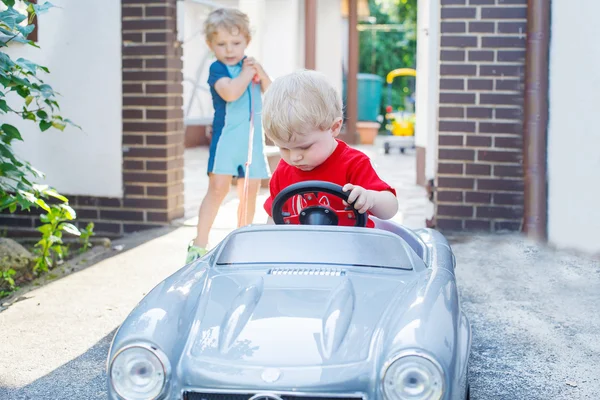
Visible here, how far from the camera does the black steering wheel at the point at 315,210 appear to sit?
10.7 ft

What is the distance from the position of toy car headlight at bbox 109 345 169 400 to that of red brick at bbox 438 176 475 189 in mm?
4361

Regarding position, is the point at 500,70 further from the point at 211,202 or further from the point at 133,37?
the point at 133,37

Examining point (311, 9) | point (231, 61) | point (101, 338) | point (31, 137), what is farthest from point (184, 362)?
point (311, 9)

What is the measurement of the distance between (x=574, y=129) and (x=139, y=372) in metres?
4.42

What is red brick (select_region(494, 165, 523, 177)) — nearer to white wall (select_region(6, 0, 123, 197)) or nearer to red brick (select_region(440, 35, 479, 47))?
red brick (select_region(440, 35, 479, 47))

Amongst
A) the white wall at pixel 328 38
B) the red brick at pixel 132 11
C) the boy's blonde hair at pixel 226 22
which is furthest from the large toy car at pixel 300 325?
the white wall at pixel 328 38

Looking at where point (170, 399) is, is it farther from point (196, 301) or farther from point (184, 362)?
point (196, 301)

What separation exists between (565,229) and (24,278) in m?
3.75

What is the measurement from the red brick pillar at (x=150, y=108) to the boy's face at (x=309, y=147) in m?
3.61

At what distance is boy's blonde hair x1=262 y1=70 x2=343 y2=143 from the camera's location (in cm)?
336

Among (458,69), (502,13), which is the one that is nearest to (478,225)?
(458,69)

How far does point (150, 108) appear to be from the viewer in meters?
7.03

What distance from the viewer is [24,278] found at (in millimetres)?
5754

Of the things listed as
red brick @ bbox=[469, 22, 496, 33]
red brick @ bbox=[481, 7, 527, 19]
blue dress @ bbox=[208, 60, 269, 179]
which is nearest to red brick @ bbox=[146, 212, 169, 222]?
blue dress @ bbox=[208, 60, 269, 179]
